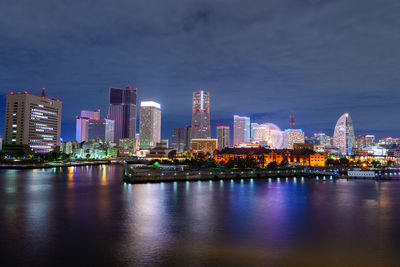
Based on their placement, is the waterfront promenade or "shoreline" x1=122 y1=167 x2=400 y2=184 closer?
"shoreline" x1=122 y1=167 x2=400 y2=184

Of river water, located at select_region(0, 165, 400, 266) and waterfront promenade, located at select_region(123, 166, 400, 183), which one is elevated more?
waterfront promenade, located at select_region(123, 166, 400, 183)

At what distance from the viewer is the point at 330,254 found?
27078 millimetres

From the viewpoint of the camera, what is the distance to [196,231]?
Answer: 34.1m

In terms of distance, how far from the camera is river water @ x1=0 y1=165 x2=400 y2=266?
26.0m

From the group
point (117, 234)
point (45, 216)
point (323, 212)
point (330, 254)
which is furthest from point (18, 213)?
point (323, 212)

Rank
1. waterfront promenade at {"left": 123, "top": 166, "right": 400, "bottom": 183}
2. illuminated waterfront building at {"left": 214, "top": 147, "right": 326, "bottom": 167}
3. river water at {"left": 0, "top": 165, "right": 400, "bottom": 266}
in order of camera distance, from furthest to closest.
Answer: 1. illuminated waterfront building at {"left": 214, "top": 147, "right": 326, "bottom": 167}
2. waterfront promenade at {"left": 123, "top": 166, "right": 400, "bottom": 183}
3. river water at {"left": 0, "top": 165, "right": 400, "bottom": 266}

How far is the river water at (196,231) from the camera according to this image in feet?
85.1

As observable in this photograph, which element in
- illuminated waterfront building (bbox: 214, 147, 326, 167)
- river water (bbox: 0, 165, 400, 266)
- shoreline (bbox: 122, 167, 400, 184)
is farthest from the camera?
illuminated waterfront building (bbox: 214, 147, 326, 167)

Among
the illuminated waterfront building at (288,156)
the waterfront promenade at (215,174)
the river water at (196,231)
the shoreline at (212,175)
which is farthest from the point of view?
the illuminated waterfront building at (288,156)

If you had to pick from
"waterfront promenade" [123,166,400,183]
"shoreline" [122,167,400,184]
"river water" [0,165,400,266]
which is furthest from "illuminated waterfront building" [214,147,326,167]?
"river water" [0,165,400,266]

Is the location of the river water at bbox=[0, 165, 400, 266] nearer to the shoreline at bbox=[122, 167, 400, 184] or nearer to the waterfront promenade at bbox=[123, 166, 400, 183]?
the shoreline at bbox=[122, 167, 400, 184]

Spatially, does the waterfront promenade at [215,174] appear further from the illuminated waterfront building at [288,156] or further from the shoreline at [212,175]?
the illuminated waterfront building at [288,156]

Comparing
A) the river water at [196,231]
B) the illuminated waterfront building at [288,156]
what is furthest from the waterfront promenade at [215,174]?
the illuminated waterfront building at [288,156]

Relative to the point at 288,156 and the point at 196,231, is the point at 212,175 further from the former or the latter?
the point at 288,156
